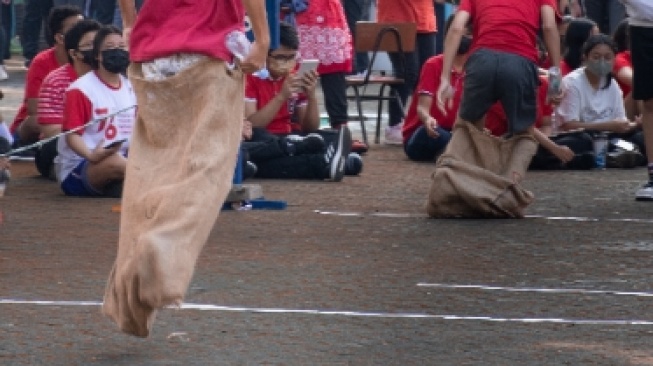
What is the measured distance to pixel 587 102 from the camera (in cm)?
1258

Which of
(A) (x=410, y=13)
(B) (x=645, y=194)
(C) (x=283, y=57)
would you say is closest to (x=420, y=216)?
(B) (x=645, y=194)

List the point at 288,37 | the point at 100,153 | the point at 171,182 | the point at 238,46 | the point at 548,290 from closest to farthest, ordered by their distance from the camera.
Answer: the point at 171,182 < the point at 238,46 < the point at 548,290 < the point at 100,153 < the point at 288,37

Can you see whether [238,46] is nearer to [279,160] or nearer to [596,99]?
[279,160]

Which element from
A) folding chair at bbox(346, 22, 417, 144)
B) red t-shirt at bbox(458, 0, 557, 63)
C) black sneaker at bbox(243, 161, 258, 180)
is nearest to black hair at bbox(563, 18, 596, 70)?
folding chair at bbox(346, 22, 417, 144)

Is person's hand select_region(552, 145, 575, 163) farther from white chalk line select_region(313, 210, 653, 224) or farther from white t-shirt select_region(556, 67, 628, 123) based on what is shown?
white chalk line select_region(313, 210, 653, 224)

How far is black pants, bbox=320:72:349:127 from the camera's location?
12789 mm

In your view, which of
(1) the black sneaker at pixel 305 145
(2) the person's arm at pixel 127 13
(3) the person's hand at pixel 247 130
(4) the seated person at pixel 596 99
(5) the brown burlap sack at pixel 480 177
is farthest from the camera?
(4) the seated person at pixel 596 99

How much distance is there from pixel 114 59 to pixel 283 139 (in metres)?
1.52

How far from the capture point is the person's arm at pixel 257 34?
18.6 ft

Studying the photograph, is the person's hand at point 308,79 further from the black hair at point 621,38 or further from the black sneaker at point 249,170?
the black hair at point 621,38

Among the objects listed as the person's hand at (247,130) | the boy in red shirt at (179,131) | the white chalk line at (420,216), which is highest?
the boy in red shirt at (179,131)

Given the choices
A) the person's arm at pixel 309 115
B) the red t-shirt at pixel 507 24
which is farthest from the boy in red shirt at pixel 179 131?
the person's arm at pixel 309 115

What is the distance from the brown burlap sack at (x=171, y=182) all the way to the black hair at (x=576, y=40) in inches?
307

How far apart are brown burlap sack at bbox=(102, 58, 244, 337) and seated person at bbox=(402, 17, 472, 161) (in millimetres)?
5817
